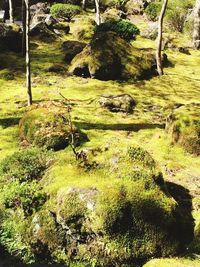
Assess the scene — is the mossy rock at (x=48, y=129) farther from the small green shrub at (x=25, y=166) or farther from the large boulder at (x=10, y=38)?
the large boulder at (x=10, y=38)

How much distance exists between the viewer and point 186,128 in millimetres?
13992

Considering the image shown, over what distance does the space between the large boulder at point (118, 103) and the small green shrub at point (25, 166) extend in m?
6.08

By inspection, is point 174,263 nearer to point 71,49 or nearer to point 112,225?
point 112,225

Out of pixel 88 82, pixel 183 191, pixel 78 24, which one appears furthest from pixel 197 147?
pixel 78 24

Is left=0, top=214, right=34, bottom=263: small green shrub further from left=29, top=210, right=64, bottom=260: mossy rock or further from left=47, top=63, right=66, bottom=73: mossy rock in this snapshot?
left=47, top=63, right=66, bottom=73: mossy rock

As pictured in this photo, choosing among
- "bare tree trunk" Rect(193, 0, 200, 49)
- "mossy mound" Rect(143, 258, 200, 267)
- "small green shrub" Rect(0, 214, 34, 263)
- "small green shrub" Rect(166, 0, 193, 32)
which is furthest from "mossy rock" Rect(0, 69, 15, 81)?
"small green shrub" Rect(166, 0, 193, 32)

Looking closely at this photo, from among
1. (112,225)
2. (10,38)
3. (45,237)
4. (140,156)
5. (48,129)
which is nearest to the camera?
(112,225)

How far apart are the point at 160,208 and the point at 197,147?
5.59 metres

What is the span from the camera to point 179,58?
27594 millimetres

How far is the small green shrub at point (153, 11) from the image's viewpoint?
140 feet

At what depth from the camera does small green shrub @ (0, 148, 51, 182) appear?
11109 millimetres

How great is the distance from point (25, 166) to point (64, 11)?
104 ft

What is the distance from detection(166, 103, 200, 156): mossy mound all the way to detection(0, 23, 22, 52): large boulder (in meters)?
15.7

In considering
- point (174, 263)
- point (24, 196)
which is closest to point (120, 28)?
point (24, 196)
